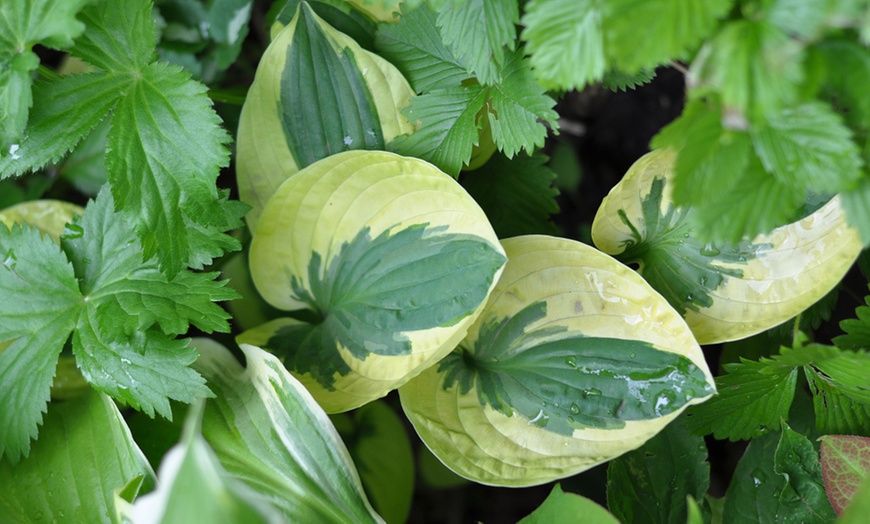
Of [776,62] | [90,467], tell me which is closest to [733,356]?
[776,62]

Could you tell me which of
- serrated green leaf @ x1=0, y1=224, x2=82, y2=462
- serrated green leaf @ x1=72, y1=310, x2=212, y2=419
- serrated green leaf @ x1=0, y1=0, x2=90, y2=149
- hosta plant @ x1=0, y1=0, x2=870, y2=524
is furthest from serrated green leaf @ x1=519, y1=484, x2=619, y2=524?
serrated green leaf @ x1=0, y1=0, x2=90, y2=149

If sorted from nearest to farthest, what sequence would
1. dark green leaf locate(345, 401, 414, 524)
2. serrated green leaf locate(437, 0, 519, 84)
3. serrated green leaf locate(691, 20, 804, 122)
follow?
serrated green leaf locate(691, 20, 804, 122)
serrated green leaf locate(437, 0, 519, 84)
dark green leaf locate(345, 401, 414, 524)

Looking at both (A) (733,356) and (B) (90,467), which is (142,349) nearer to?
(B) (90,467)

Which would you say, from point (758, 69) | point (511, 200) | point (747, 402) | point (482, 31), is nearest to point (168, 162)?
point (482, 31)

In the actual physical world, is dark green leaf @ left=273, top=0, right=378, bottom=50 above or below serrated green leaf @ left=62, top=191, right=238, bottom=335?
above

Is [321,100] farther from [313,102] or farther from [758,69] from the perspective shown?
[758,69]

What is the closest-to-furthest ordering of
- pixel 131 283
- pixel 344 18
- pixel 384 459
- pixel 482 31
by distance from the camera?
pixel 482 31
pixel 131 283
pixel 344 18
pixel 384 459

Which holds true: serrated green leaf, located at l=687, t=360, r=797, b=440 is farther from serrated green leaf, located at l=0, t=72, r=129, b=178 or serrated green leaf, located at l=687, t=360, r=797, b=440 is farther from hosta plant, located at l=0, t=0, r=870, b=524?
serrated green leaf, located at l=0, t=72, r=129, b=178
